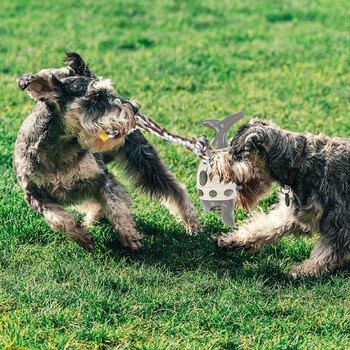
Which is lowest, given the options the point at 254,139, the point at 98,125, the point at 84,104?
the point at 254,139

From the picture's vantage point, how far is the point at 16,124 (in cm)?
771

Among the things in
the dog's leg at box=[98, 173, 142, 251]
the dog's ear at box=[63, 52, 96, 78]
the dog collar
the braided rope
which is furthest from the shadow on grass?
the dog's ear at box=[63, 52, 96, 78]

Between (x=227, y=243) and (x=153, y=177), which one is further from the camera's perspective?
(x=153, y=177)

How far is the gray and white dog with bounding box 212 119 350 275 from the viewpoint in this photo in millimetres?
4691

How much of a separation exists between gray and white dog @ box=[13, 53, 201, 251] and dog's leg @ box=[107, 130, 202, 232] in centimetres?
28

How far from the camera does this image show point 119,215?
5.28 m

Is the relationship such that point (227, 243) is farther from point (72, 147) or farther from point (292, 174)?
point (72, 147)

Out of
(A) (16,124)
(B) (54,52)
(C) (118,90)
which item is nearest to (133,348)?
(A) (16,124)

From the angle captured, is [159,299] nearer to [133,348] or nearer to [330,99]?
[133,348]

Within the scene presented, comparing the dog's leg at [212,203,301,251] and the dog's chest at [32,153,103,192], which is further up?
the dog's chest at [32,153,103,192]

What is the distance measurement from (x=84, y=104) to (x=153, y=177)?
4.55 feet

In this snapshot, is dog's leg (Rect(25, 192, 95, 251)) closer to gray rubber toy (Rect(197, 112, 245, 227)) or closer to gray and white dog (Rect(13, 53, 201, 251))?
gray and white dog (Rect(13, 53, 201, 251))

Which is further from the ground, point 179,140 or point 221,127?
point 221,127

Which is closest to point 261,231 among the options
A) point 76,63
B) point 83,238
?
point 83,238
